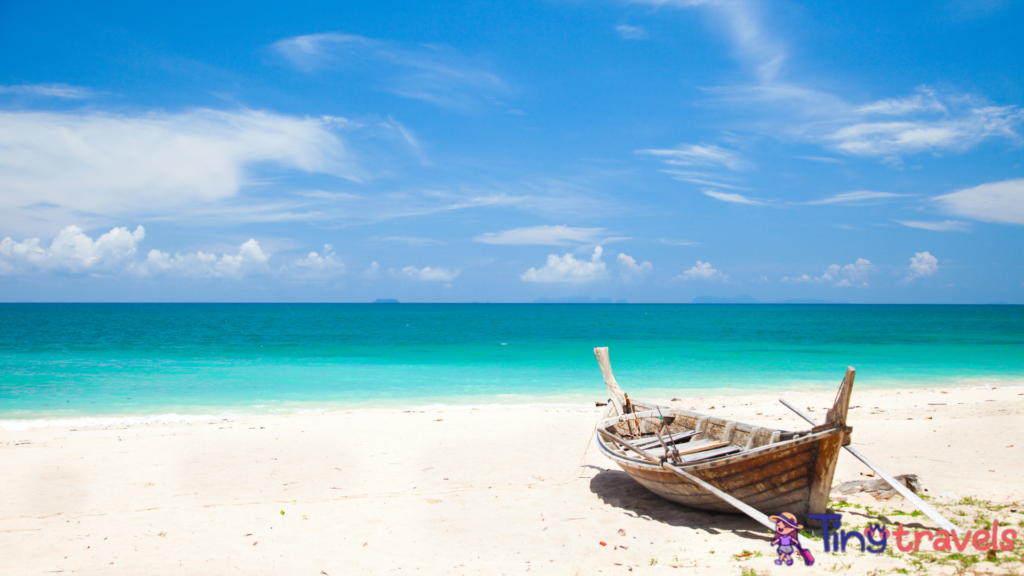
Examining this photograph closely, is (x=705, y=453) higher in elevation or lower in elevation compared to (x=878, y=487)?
higher

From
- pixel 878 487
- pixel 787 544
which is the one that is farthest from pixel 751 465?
pixel 878 487

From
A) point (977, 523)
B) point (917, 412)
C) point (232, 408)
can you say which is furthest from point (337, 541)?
point (917, 412)

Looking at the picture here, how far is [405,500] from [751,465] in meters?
4.75

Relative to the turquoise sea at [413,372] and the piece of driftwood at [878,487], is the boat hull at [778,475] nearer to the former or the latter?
the piece of driftwood at [878,487]

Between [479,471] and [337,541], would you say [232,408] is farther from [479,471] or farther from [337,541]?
[337,541]

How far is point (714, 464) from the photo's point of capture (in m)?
6.04

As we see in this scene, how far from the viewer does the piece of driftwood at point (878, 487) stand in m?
7.04

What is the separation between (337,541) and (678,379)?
1807cm

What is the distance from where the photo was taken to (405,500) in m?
7.69

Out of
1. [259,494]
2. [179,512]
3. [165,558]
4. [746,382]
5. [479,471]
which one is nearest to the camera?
[165,558]

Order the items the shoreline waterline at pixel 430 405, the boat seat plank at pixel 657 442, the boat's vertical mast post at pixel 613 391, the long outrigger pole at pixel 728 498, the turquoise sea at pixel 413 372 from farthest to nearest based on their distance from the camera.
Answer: the turquoise sea at pixel 413 372 < the shoreline waterline at pixel 430 405 < the boat's vertical mast post at pixel 613 391 < the boat seat plank at pixel 657 442 < the long outrigger pole at pixel 728 498

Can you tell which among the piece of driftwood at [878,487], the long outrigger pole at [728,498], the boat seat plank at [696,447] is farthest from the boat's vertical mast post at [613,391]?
the piece of driftwood at [878,487]

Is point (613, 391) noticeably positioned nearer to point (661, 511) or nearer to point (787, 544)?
point (661, 511)

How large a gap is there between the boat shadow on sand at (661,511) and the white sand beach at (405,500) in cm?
3
